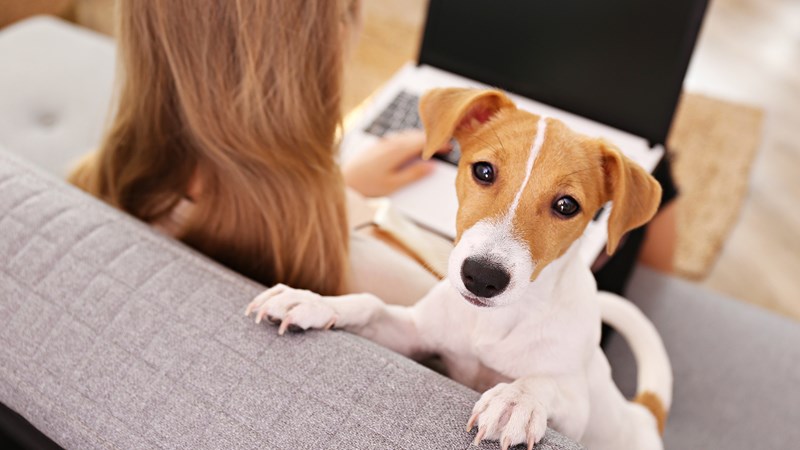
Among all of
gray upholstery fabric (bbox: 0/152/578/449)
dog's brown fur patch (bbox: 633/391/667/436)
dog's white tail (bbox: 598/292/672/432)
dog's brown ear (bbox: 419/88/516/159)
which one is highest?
dog's brown ear (bbox: 419/88/516/159)

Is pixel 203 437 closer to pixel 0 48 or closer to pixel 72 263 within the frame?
pixel 72 263

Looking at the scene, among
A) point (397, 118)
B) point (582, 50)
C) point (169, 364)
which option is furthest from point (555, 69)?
point (169, 364)

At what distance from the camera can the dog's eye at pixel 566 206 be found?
628 millimetres

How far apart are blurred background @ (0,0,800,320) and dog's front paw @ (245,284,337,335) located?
4.41 feet

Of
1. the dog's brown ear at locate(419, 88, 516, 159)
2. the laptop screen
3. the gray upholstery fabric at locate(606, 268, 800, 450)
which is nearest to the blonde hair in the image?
the dog's brown ear at locate(419, 88, 516, 159)

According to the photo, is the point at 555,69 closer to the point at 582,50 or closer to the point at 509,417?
the point at 582,50

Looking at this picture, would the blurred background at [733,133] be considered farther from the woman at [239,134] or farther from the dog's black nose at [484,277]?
the dog's black nose at [484,277]

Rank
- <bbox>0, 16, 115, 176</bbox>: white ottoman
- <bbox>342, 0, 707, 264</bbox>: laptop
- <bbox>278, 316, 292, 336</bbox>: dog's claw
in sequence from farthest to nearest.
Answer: <bbox>0, 16, 115, 176</bbox>: white ottoman, <bbox>342, 0, 707, 264</bbox>: laptop, <bbox>278, 316, 292, 336</bbox>: dog's claw

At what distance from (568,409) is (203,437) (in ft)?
1.21

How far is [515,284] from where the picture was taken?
1.98 feet

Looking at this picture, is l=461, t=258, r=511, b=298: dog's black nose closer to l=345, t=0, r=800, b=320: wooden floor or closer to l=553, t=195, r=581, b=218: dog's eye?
l=553, t=195, r=581, b=218: dog's eye

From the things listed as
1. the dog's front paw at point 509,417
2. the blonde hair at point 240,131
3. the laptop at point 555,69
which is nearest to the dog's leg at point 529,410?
the dog's front paw at point 509,417

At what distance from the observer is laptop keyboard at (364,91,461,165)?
141 cm

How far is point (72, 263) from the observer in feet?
2.72
